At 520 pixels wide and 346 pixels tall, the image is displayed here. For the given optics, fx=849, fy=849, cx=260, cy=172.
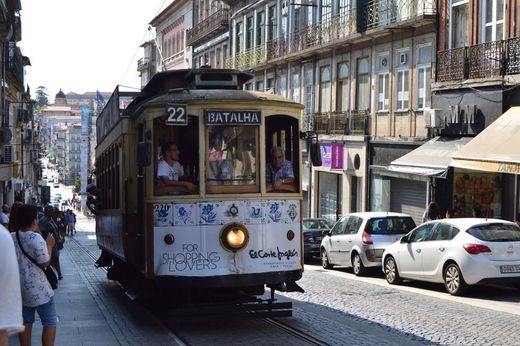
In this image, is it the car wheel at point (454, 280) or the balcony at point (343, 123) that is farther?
the balcony at point (343, 123)

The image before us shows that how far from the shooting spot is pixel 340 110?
35.3 m

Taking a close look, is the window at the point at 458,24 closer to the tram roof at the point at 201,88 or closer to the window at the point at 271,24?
the tram roof at the point at 201,88

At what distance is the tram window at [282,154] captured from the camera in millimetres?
11461

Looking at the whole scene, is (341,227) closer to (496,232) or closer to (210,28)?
(496,232)

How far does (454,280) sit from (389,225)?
4.84m

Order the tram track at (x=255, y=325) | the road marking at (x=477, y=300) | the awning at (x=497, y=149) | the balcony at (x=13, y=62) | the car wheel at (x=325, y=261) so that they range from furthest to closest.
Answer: the balcony at (x=13, y=62), the car wheel at (x=325, y=261), the awning at (x=497, y=149), the road marking at (x=477, y=300), the tram track at (x=255, y=325)

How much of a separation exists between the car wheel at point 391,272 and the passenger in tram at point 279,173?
24.6 ft

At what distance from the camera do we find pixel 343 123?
34.5 m

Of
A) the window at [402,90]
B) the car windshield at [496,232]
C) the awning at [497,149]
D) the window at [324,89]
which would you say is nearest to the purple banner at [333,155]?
the window at [324,89]

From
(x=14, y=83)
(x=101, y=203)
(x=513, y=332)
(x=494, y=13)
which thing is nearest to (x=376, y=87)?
(x=494, y=13)

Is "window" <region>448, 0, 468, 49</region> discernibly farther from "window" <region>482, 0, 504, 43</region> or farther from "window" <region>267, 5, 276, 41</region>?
"window" <region>267, 5, 276, 41</region>

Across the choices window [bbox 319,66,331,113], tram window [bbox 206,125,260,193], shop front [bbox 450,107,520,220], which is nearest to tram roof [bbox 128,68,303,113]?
tram window [bbox 206,125,260,193]

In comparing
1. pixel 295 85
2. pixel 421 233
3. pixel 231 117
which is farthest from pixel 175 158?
pixel 295 85

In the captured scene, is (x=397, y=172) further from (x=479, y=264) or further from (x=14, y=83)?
(x=14, y=83)
